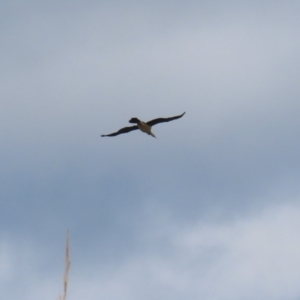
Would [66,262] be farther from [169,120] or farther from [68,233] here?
[169,120]

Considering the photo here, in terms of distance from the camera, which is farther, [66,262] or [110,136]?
[110,136]

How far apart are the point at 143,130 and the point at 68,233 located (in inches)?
953

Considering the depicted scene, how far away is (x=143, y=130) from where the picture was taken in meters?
29.5

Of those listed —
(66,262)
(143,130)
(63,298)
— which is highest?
(143,130)

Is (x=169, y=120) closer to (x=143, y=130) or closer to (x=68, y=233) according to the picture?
(x=143, y=130)

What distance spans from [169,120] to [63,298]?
2472 centimetres

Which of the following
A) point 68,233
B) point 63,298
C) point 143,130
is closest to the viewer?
point 63,298

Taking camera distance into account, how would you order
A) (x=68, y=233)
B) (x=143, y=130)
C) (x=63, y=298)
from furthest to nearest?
(x=143, y=130)
(x=68, y=233)
(x=63, y=298)

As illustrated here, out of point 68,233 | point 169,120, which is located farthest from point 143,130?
point 68,233

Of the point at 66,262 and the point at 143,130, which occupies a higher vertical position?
the point at 143,130

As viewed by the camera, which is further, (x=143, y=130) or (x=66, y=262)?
(x=143, y=130)

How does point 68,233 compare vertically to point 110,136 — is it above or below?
below

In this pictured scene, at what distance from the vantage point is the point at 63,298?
502cm

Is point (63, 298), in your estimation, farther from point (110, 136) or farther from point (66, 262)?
point (110, 136)
